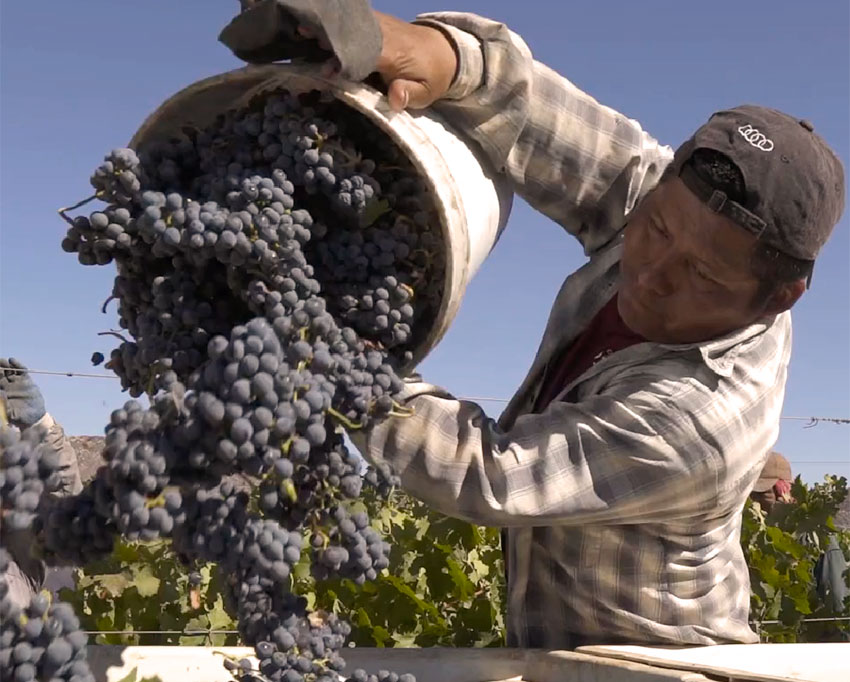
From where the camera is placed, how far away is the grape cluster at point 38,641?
1.07m

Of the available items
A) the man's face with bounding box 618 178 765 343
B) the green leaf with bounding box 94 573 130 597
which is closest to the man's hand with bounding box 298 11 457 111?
the man's face with bounding box 618 178 765 343

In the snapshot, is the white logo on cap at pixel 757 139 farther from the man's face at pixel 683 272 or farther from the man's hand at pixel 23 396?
the man's hand at pixel 23 396

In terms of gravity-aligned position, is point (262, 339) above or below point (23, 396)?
below

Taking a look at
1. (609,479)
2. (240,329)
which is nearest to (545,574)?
(609,479)

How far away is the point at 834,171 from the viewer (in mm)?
1891

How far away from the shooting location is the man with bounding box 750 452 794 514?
7945 mm

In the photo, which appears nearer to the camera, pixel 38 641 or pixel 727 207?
pixel 38 641

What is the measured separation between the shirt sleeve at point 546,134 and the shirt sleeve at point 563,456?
531 mm

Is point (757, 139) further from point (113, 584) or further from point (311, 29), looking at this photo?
point (113, 584)

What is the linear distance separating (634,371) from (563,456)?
27cm

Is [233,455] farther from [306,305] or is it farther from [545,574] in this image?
[545,574]

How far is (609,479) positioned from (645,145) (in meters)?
0.85

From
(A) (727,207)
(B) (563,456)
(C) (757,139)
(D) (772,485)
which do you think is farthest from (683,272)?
(D) (772,485)

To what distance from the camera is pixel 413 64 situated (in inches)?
67.2
